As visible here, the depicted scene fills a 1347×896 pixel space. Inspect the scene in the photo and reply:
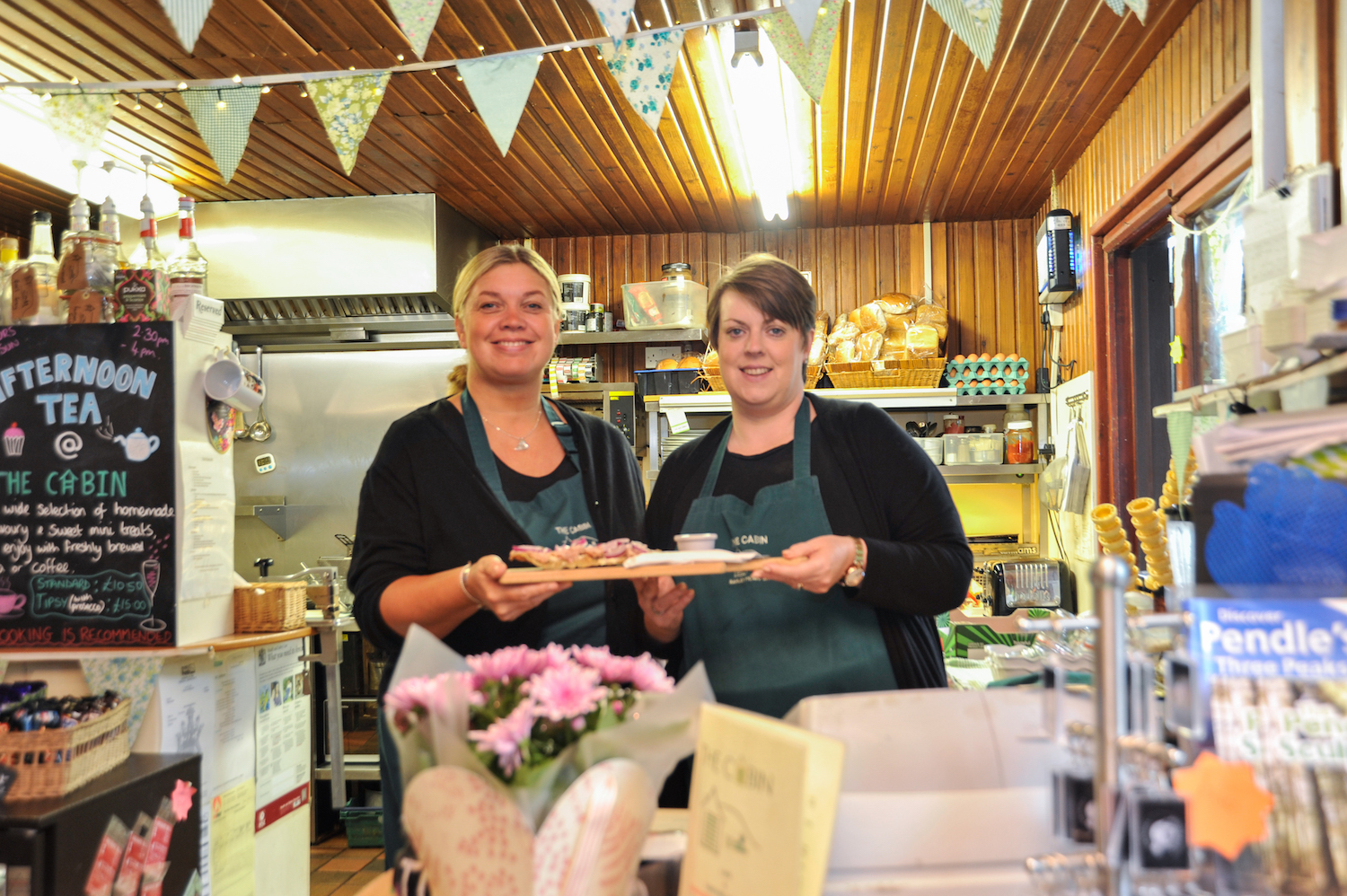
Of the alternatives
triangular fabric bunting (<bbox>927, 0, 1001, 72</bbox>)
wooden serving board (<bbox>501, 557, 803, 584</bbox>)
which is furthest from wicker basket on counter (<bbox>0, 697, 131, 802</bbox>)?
triangular fabric bunting (<bbox>927, 0, 1001, 72</bbox>)

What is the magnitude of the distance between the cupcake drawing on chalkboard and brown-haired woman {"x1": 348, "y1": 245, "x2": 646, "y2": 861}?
1.07m

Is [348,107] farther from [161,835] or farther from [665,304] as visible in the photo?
[665,304]

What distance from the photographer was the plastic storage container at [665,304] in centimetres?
540

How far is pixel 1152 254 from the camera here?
400cm

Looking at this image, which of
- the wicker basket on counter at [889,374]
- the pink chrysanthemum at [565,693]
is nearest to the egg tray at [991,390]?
the wicker basket on counter at [889,374]

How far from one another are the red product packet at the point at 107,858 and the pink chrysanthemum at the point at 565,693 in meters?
1.57

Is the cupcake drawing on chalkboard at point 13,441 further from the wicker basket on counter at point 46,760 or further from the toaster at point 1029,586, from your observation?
the toaster at point 1029,586

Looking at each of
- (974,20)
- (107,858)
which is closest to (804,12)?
(974,20)

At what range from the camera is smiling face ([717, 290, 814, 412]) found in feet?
6.42

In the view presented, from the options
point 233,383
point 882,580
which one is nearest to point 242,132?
point 233,383

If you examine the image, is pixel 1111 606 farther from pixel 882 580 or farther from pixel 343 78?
pixel 343 78

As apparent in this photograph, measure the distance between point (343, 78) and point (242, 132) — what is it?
46 centimetres

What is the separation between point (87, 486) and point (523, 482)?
1175mm

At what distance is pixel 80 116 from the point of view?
133 inches
